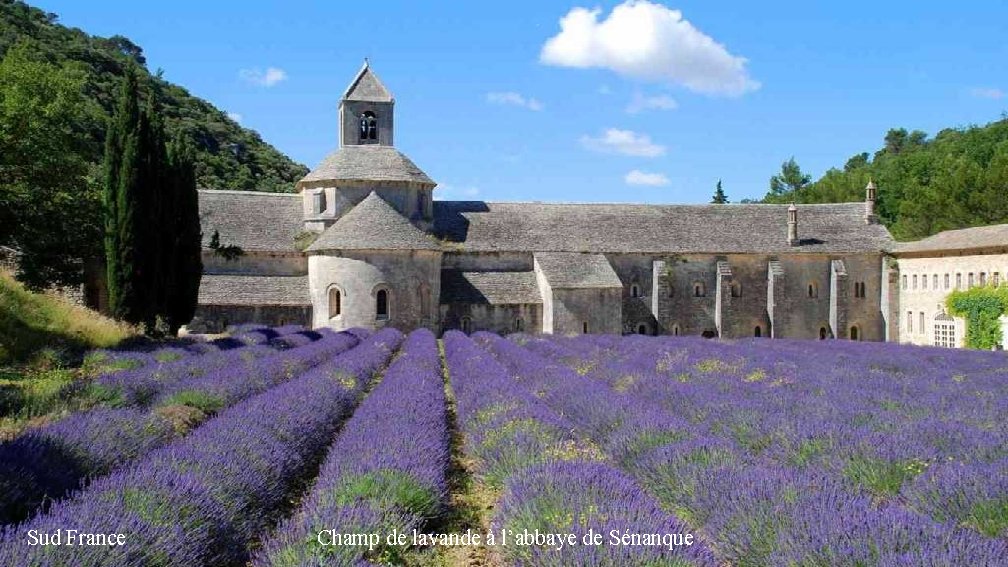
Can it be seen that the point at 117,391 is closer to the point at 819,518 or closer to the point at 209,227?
the point at 819,518

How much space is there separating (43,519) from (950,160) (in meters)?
68.9

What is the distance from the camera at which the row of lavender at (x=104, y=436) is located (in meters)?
6.61

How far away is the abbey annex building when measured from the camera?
113ft

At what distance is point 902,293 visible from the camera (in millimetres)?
41469

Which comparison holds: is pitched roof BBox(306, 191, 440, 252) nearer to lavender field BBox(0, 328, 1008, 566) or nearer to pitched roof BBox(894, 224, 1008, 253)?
lavender field BBox(0, 328, 1008, 566)

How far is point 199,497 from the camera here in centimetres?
614

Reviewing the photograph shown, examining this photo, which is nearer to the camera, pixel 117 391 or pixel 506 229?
pixel 117 391

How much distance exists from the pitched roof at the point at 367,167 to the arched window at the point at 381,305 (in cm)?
601

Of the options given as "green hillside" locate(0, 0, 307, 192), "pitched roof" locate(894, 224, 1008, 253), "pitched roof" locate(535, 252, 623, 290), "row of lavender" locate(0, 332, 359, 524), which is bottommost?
"row of lavender" locate(0, 332, 359, 524)

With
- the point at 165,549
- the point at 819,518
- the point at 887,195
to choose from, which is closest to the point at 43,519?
the point at 165,549

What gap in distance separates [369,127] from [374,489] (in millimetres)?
35672

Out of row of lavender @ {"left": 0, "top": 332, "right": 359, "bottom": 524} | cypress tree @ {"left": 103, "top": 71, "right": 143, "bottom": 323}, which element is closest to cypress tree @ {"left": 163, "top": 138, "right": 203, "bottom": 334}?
cypress tree @ {"left": 103, "top": 71, "right": 143, "bottom": 323}

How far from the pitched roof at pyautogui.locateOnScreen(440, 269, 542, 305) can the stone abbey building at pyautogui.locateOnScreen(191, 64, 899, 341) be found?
0.23ft

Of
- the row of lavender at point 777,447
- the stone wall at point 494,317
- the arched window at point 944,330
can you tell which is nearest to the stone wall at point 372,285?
the stone wall at point 494,317
